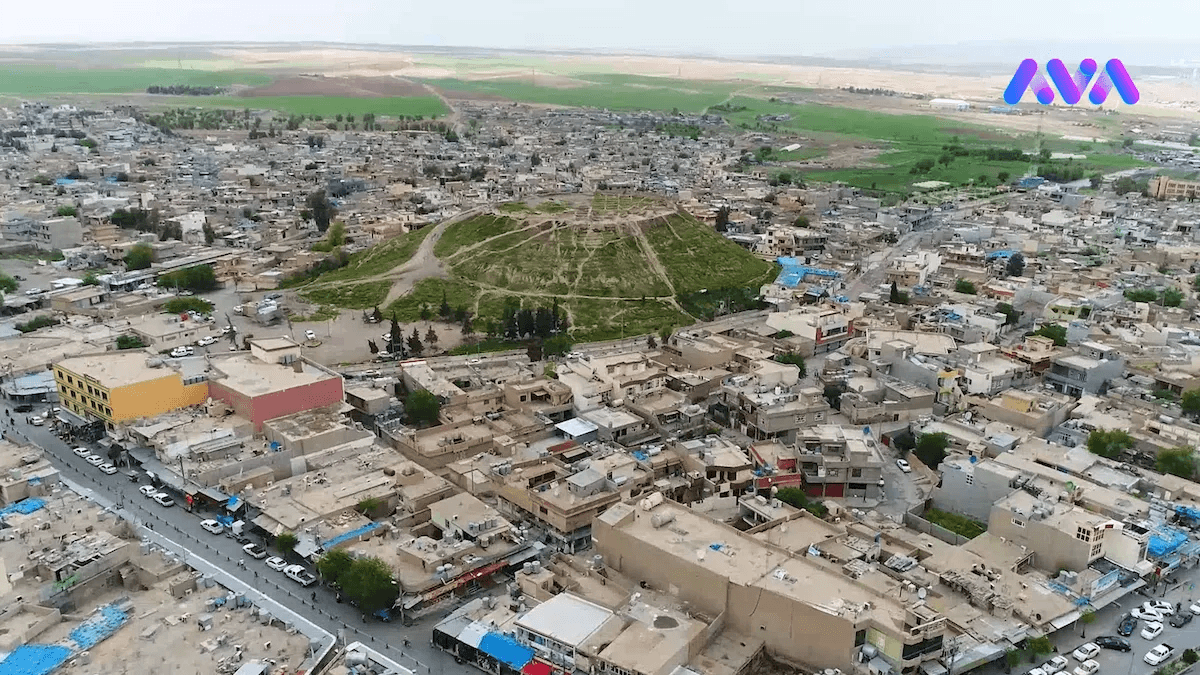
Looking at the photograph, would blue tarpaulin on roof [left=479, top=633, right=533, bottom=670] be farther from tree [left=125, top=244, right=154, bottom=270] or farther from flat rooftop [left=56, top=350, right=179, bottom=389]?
Result: tree [left=125, top=244, right=154, bottom=270]

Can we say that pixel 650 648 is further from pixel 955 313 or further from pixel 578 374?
pixel 955 313

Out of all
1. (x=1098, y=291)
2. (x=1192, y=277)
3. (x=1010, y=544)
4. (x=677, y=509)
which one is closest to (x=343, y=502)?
(x=677, y=509)

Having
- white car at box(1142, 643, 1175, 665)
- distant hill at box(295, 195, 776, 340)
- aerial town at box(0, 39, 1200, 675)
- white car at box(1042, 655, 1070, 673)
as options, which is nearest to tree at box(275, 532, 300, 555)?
aerial town at box(0, 39, 1200, 675)

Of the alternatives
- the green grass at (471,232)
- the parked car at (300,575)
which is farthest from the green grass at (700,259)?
the parked car at (300,575)

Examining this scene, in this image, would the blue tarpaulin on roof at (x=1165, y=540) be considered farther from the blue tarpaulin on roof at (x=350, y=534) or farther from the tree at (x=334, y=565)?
the tree at (x=334, y=565)

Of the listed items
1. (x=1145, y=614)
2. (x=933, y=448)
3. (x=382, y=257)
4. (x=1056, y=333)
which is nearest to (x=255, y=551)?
(x=933, y=448)
